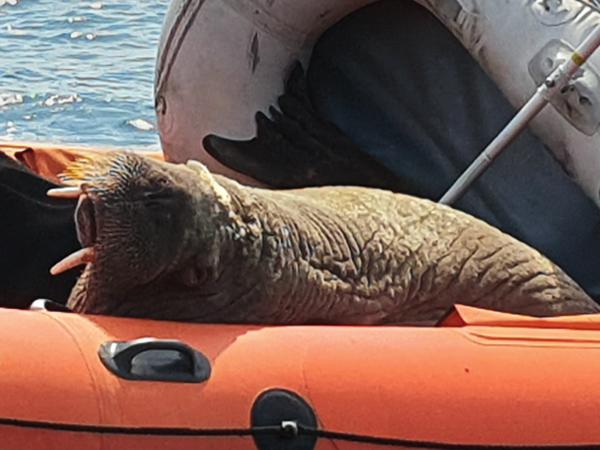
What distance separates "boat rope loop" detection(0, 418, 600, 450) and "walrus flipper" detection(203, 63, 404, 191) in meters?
0.91

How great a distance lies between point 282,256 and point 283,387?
25cm

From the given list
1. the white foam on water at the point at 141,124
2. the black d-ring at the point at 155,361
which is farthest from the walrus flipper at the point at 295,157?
the white foam on water at the point at 141,124

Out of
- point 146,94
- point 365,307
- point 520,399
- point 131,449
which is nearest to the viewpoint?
point 131,449

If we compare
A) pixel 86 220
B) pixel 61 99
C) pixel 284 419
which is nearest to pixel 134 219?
pixel 86 220

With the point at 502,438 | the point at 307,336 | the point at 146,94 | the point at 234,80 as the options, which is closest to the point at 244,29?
the point at 234,80

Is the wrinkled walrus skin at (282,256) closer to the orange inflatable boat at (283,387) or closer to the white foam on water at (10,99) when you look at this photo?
the orange inflatable boat at (283,387)

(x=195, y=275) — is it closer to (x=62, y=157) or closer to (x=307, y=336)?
(x=307, y=336)

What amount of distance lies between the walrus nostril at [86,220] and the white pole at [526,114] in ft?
2.60

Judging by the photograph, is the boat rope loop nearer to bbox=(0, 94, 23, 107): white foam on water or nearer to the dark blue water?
the dark blue water

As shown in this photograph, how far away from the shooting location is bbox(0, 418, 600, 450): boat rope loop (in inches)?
62.7

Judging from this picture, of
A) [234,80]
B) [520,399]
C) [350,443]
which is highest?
[520,399]

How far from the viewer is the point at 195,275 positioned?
1818 millimetres

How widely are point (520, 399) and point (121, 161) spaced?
540 mm

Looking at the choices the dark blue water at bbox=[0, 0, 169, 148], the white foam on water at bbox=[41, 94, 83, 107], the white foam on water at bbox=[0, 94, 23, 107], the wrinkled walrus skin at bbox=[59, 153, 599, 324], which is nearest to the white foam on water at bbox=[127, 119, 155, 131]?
the dark blue water at bbox=[0, 0, 169, 148]
